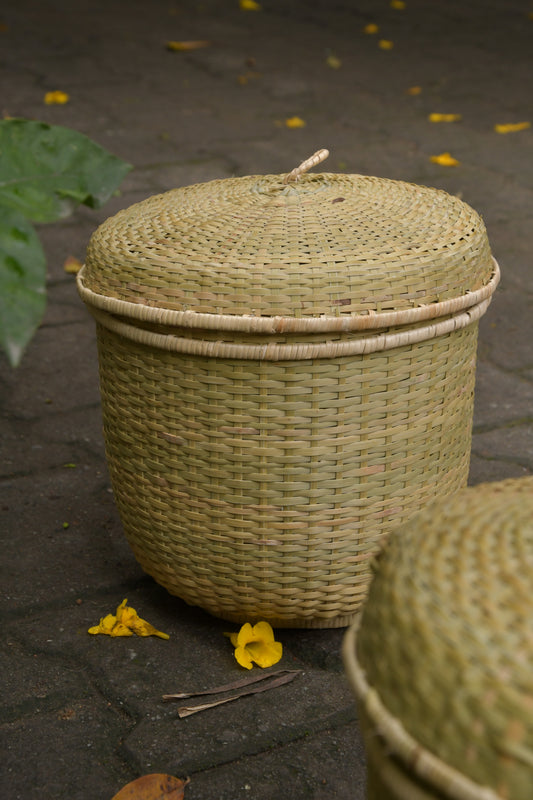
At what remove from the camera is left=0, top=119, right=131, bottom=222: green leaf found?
2.27 ft

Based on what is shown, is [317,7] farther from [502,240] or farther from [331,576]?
[331,576]

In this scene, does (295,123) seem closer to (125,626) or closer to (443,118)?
(443,118)

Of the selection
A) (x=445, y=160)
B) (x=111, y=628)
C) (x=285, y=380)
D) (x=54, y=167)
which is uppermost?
(x=54, y=167)

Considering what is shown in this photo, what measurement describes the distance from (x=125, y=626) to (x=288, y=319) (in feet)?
2.15

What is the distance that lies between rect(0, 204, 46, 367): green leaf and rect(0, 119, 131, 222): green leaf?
102 mm

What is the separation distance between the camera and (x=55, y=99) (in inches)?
179

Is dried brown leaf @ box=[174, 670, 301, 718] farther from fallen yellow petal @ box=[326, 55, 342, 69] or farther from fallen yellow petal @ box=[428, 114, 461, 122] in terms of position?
fallen yellow petal @ box=[326, 55, 342, 69]

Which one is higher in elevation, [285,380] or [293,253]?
[293,253]

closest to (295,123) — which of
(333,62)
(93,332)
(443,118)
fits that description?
(443,118)

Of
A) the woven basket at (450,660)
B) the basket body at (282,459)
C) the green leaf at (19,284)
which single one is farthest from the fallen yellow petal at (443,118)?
the green leaf at (19,284)

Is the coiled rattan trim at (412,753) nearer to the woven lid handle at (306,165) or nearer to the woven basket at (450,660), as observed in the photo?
the woven basket at (450,660)

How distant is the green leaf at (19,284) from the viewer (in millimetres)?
536

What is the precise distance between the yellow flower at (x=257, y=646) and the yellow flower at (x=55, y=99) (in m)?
3.57

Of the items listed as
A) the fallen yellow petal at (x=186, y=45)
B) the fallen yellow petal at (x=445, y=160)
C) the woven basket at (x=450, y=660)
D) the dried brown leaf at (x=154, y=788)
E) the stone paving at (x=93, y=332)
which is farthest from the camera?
the fallen yellow petal at (x=186, y=45)
